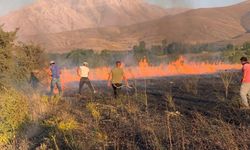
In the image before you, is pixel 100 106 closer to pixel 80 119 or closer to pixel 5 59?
pixel 80 119

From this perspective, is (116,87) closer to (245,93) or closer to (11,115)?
(11,115)

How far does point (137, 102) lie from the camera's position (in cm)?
1798

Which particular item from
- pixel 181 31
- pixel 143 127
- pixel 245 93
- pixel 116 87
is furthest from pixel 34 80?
pixel 181 31

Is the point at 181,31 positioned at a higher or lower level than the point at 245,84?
higher

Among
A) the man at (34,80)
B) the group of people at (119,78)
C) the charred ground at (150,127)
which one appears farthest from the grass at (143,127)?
the man at (34,80)

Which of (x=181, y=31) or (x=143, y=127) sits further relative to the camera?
(x=181, y=31)

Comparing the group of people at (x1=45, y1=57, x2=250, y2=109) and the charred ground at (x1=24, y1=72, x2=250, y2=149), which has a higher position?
the group of people at (x1=45, y1=57, x2=250, y2=109)

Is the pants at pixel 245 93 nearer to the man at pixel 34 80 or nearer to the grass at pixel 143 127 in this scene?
the grass at pixel 143 127

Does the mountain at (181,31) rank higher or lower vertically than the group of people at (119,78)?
higher

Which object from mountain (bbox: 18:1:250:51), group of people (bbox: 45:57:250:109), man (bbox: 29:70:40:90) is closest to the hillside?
mountain (bbox: 18:1:250:51)

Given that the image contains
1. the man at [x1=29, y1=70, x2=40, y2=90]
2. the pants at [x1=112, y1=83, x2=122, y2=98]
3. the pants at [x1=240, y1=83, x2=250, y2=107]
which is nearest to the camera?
the pants at [x1=240, y1=83, x2=250, y2=107]

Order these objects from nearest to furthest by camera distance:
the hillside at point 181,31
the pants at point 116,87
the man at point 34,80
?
1. the pants at point 116,87
2. the man at point 34,80
3. the hillside at point 181,31

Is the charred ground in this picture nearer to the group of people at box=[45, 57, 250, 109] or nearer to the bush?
the group of people at box=[45, 57, 250, 109]

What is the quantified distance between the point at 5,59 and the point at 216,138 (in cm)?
1308
